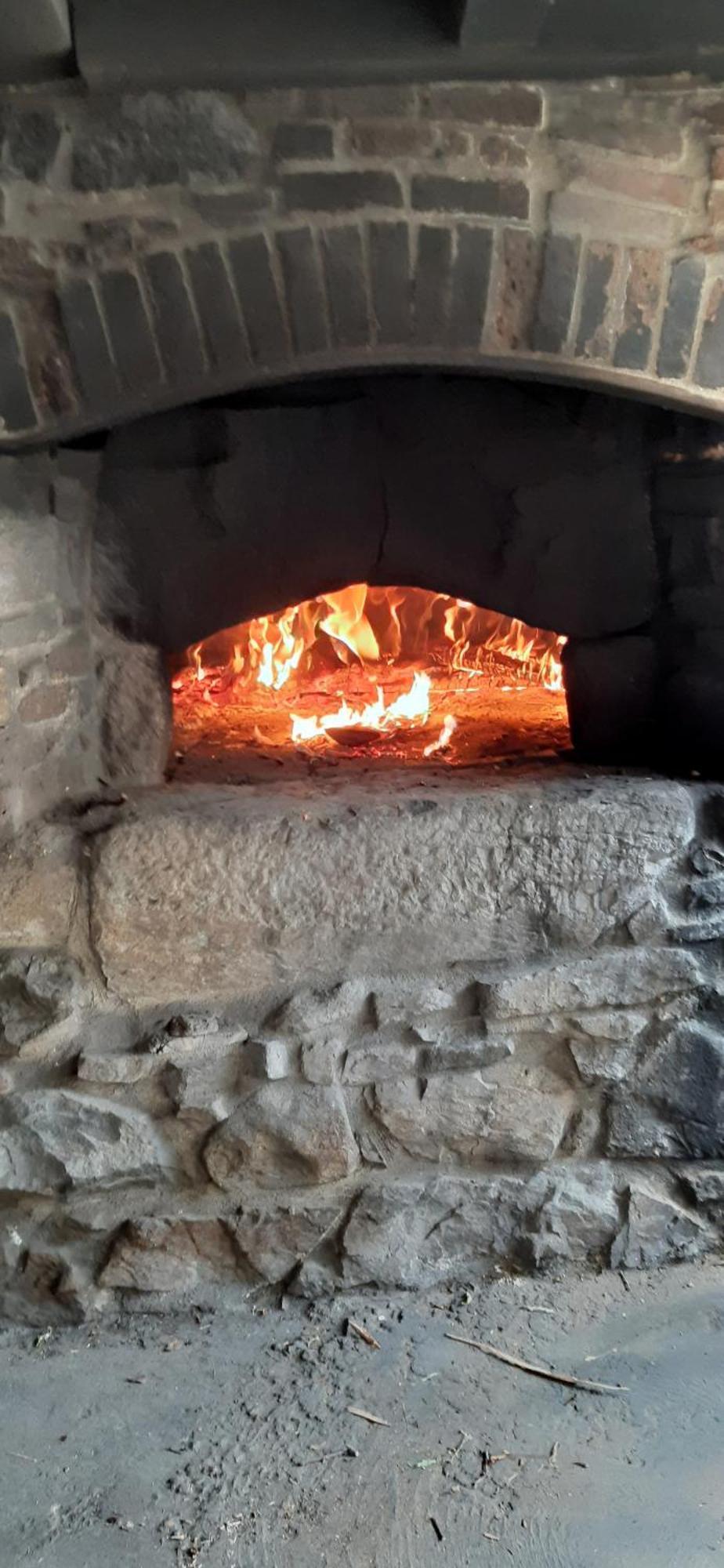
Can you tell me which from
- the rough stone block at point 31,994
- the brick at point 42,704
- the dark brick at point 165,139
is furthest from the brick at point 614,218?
the rough stone block at point 31,994

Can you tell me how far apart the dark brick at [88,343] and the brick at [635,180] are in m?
0.79

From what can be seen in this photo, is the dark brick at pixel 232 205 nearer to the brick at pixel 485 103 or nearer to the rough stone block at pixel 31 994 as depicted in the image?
the brick at pixel 485 103

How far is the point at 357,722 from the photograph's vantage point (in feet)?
8.87

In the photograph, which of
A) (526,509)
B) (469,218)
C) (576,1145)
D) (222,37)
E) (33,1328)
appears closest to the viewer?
(222,37)

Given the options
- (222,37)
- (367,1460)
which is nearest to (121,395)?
(222,37)

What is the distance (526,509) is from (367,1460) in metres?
→ 1.73

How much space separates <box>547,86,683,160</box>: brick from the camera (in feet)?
6.02

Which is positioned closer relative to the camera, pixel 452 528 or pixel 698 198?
pixel 698 198

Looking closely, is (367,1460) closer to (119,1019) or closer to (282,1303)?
(282,1303)

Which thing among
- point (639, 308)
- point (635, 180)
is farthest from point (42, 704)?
point (635, 180)

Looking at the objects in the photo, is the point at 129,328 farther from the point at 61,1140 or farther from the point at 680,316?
the point at 61,1140

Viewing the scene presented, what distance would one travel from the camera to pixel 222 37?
1704 mm

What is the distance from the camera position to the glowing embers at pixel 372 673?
2715 millimetres

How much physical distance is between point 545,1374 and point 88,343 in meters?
1.83
